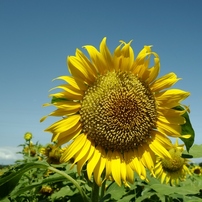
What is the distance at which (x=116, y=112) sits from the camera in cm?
260

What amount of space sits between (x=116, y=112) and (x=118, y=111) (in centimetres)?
2

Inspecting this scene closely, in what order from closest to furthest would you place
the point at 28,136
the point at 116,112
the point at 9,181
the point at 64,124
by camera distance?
1. the point at 9,181
2. the point at 64,124
3. the point at 116,112
4. the point at 28,136

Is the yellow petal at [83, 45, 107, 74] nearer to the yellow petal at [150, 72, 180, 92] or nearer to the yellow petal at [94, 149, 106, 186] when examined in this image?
the yellow petal at [150, 72, 180, 92]

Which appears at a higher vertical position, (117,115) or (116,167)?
(117,115)

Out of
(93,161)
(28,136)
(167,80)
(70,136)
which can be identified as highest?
(28,136)

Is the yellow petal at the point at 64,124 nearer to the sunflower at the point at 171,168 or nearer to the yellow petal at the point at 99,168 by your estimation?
the yellow petal at the point at 99,168

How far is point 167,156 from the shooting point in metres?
2.65

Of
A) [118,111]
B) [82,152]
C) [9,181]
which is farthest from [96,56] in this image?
[9,181]

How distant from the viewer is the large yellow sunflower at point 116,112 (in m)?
2.49

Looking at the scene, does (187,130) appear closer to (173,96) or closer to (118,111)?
(173,96)

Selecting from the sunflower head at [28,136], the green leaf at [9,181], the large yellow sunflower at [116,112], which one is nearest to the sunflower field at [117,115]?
the large yellow sunflower at [116,112]

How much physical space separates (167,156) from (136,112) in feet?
1.24

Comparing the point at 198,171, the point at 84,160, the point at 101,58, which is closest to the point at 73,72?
the point at 101,58

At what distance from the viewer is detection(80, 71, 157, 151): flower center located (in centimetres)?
256
